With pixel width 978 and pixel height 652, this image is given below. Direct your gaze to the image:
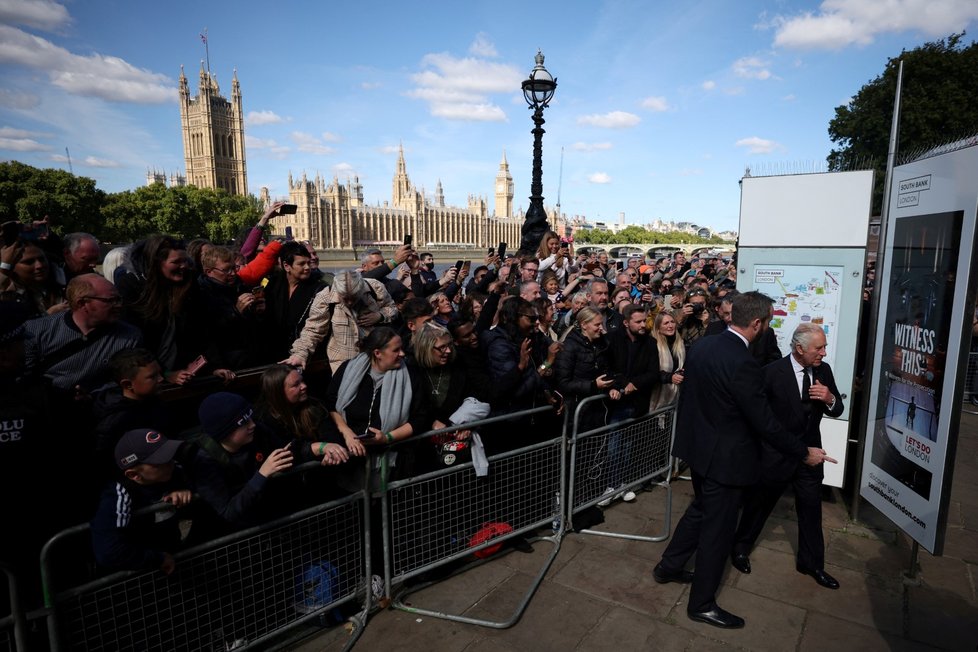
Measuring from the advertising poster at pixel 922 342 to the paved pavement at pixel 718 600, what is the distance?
0.45m

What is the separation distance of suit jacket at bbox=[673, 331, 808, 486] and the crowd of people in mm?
199

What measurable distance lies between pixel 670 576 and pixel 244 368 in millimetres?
3463

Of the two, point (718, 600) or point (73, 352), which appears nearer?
point (73, 352)

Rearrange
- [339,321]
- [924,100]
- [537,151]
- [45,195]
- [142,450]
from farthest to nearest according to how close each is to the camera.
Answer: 1. [45,195]
2. [924,100]
3. [537,151]
4. [339,321]
5. [142,450]

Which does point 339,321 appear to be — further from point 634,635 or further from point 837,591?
point 837,591

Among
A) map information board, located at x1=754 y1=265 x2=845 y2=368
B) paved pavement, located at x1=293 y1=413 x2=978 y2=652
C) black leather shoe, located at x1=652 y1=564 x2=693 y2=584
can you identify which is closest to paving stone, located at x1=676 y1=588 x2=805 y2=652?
paved pavement, located at x1=293 y1=413 x2=978 y2=652

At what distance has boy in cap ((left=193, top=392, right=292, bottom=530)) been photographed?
8.70 feet

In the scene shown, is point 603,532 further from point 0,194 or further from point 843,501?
point 0,194

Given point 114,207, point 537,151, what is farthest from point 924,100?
point 114,207

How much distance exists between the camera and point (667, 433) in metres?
5.32

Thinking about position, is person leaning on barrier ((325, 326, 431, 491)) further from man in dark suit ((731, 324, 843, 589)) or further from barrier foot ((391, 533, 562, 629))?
man in dark suit ((731, 324, 843, 589))

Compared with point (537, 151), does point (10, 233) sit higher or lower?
lower

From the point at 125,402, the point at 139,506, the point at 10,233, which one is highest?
the point at 10,233

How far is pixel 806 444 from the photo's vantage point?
A: 12.1ft
